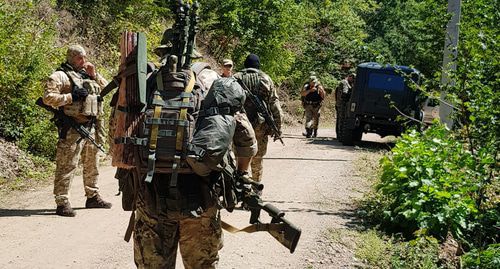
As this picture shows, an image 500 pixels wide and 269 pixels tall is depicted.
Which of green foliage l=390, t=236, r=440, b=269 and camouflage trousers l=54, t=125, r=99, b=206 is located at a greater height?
camouflage trousers l=54, t=125, r=99, b=206

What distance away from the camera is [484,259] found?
5578 millimetres

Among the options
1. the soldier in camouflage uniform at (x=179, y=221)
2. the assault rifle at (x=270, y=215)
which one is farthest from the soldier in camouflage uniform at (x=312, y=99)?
the soldier in camouflage uniform at (x=179, y=221)

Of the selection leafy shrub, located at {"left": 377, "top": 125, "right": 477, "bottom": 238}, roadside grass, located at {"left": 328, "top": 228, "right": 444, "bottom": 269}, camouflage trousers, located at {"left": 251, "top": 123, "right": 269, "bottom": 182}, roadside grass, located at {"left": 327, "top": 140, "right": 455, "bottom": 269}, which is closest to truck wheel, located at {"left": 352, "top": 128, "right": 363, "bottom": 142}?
roadside grass, located at {"left": 327, "top": 140, "right": 455, "bottom": 269}

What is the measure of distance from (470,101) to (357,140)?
999 centimetres

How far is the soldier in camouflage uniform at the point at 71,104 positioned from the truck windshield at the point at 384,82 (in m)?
9.96

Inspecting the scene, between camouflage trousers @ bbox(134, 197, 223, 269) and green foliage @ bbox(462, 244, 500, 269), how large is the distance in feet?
9.25

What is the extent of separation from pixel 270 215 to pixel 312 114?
46.0 feet

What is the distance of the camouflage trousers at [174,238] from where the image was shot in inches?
150

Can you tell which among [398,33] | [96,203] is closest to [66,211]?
[96,203]

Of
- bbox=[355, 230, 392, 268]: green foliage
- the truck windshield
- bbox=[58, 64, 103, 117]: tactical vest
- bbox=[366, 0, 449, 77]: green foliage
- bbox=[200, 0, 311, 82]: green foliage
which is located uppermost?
bbox=[366, 0, 449, 77]: green foliage

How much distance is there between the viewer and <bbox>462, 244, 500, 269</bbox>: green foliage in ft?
17.9

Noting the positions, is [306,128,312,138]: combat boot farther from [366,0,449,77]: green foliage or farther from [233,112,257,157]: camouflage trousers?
[233,112,257,157]: camouflage trousers

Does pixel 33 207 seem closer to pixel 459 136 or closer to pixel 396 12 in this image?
pixel 459 136

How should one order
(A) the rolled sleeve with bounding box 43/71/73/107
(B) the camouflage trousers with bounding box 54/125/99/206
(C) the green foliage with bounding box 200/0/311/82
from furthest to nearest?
(C) the green foliage with bounding box 200/0/311/82
(B) the camouflage trousers with bounding box 54/125/99/206
(A) the rolled sleeve with bounding box 43/71/73/107
